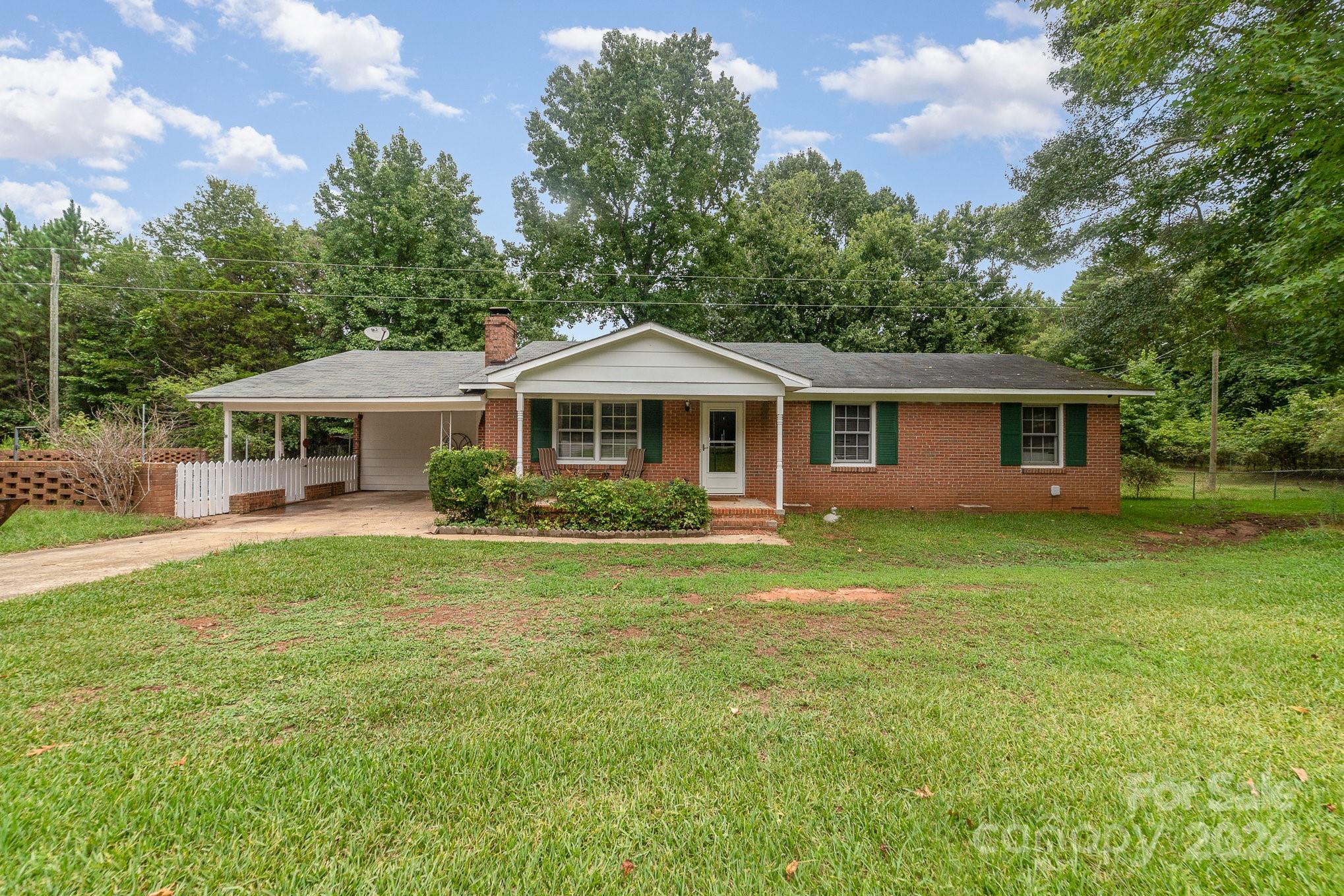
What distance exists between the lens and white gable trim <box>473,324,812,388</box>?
419 inches

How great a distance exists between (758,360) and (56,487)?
13.3 meters

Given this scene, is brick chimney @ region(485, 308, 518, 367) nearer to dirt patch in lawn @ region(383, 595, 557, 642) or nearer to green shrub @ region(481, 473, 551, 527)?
green shrub @ region(481, 473, 551, 527)

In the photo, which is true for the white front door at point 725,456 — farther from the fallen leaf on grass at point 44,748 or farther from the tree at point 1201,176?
the fallen leaf on grass at point 44,748

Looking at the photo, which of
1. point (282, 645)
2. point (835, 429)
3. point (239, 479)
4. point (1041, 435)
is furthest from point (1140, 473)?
point (239, 479)

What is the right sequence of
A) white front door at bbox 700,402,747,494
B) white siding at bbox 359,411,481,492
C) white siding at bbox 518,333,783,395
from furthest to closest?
1. white siding at bbox 359,411,481,492
2. white front door at bbox 700,402,747,494
3. white siding at bbox 518,333,783,395

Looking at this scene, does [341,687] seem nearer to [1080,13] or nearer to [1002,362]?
[1080,13]

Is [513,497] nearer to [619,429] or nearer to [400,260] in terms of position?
[619,429]

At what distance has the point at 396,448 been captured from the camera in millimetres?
16766

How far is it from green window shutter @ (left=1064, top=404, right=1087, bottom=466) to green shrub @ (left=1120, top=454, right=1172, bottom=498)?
5.87 metres

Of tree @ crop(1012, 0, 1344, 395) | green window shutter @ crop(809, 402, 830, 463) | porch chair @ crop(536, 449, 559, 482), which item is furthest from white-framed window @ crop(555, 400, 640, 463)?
tree @ crop(1012, 0, 1344, 395)

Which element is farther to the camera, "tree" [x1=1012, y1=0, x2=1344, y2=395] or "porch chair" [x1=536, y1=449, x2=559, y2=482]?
"porch chair" [x1=536, y1=449, x2=559, y2=482]

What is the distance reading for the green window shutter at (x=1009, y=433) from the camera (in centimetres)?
1264

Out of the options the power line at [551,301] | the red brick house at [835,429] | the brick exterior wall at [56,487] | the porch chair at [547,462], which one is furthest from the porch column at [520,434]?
the power line at [551,301]

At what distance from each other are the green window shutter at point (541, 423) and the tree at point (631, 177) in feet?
44.6
